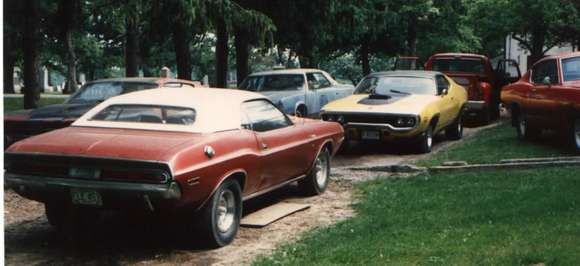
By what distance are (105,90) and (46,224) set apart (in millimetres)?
4319

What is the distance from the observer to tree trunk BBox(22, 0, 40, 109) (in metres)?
24.5

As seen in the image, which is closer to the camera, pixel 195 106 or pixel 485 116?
pixel 195 106

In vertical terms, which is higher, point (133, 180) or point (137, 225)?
point (133, 180)

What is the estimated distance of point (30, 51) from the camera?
25.3 metres

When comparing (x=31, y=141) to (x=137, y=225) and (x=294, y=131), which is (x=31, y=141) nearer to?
(x=137, y=225)

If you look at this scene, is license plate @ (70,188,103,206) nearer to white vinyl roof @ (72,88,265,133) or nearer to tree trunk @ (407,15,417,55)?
white vinyl roof @ (72,88,265,133)

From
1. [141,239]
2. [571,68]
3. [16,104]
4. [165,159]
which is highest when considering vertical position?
[571,68]

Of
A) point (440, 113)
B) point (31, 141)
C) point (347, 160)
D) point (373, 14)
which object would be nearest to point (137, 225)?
point (31, 141)

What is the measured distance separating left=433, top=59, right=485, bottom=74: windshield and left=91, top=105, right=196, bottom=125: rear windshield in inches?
525

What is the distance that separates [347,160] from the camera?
A: 42.7 ft

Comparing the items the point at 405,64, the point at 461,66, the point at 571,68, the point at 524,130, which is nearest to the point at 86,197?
the point at 571,68

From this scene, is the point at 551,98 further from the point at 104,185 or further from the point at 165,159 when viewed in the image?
the point at 104,185

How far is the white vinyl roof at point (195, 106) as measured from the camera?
23.5 ft

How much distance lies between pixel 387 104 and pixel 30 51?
52.3 feet
